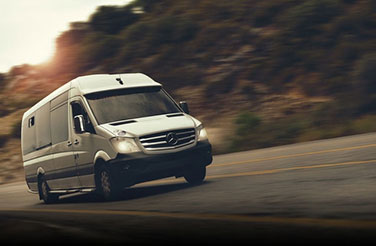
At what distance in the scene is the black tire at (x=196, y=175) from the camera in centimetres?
1309

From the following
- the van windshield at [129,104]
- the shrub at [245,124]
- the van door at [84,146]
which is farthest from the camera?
the shrub at [245,124]

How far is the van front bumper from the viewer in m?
11.6

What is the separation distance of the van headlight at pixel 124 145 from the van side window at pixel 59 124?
2.19 metres

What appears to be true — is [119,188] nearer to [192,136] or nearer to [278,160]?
[192,136]

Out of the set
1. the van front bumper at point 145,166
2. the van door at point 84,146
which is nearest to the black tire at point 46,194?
the van door at point 84,146

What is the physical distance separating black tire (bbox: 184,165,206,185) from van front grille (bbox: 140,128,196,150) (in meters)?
1.03

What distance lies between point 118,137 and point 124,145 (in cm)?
18

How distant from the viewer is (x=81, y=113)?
12.9 metres

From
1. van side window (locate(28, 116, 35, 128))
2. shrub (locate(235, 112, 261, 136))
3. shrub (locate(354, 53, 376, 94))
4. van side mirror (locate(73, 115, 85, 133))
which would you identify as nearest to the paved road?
van side mirror (locate(73, 115, 85, 133))

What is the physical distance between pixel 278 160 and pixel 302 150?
1.67 meters

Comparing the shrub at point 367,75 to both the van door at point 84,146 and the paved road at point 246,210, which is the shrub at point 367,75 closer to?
the paved road at point 246,210

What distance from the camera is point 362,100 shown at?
25.9 meters

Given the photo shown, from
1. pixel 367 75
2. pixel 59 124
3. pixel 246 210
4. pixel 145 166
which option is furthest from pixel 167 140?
pixel 367 75

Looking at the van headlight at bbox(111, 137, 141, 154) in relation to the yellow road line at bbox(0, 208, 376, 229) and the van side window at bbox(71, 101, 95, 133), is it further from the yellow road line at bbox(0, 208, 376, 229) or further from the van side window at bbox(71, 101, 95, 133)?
the yellow road line at bbox(0, 208, 376, 229)
